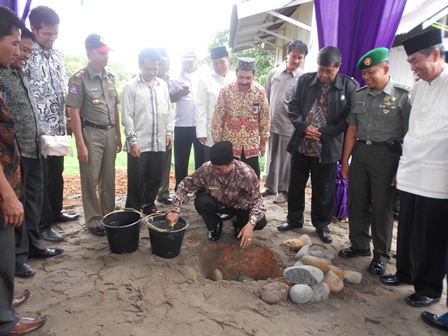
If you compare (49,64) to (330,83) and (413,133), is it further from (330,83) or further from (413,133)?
(413,133)

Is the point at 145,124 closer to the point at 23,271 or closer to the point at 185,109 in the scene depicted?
the point at 185,109

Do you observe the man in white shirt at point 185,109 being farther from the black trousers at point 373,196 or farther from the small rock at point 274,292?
the small rock at point 274,292

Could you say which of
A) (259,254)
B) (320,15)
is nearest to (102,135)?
(259,254)

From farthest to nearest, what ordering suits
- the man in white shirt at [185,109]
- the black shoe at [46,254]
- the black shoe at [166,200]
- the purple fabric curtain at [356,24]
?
the black shoe at [166,200] → the man in white shirt at [185,109] → the purple fabric curtain at [356,24] → the black shoe at [46,254]

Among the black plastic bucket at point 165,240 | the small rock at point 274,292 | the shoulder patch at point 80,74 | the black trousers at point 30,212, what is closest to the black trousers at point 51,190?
the black trousers at point 30,212

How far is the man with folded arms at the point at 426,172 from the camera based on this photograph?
7.55ft

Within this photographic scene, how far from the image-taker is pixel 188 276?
2807 mm

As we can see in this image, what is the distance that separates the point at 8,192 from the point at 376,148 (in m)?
2.85

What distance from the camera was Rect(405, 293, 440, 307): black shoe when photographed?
2525mm

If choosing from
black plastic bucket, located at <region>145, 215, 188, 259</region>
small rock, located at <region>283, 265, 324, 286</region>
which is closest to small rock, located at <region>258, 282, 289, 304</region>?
small rock, located at <region>283, 265, 324, 286</region>

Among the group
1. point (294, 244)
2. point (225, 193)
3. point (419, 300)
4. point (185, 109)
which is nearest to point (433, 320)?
point (419, 300)

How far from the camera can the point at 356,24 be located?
3.53 metres

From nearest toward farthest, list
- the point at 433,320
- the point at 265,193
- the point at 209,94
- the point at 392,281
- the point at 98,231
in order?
the point at 433,320, the point at 392,281, the point at 98,231, the point at 209,94, the point at 265,193

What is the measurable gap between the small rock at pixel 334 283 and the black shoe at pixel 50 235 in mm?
2765
